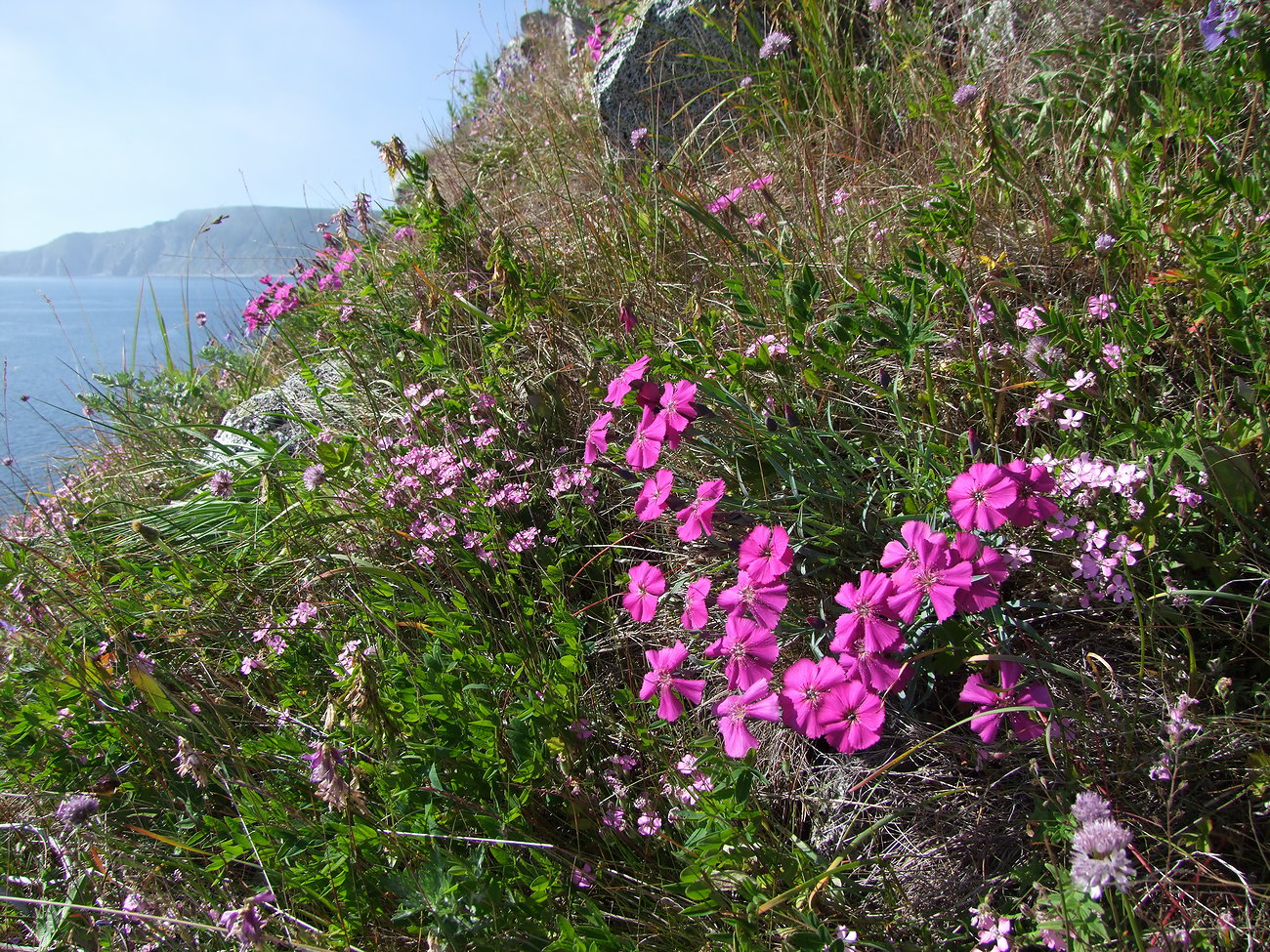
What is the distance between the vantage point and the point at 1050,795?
1.20 meters

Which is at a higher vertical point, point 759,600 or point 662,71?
point 662,71

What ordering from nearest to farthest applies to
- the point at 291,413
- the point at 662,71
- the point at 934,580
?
the point at 934,580 → the point at 291,413 → the point at 662,71

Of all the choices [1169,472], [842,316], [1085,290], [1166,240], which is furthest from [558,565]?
[1166,240]

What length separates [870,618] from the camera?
3.89ft

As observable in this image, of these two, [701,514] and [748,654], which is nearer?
[748,654]

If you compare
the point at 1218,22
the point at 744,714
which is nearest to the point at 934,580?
the point at 744,714

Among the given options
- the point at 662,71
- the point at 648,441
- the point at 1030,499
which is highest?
the point at 662,71

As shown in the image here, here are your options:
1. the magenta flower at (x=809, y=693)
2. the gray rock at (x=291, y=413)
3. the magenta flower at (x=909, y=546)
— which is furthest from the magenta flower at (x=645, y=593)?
the gray rock at (x=291, y=413)

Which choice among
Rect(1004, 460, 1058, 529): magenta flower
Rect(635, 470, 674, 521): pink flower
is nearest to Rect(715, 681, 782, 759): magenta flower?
Rect(635, 470, 674, 521): pink flower

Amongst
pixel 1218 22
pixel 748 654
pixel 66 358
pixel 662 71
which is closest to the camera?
pixel 748 654

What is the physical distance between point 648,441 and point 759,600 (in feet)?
1.23

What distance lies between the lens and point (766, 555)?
1.33 meters

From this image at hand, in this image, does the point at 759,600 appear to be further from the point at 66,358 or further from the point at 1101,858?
the point at 66,358

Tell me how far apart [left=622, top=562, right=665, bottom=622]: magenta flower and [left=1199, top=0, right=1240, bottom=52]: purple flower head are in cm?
181
